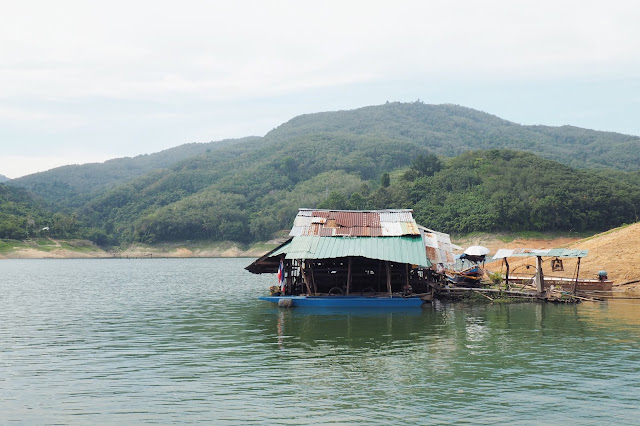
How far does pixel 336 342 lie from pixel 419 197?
107m

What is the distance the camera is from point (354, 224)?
34.9 meters

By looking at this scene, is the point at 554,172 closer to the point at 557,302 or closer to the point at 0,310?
the point at 557,302

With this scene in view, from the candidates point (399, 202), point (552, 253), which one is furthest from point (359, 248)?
point (399, 202)

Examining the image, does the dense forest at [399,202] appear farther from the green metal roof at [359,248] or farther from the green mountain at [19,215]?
the green metal roof at [359,248]

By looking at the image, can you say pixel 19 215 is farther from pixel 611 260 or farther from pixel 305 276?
pixel 611 260

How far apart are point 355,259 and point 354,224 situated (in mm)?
2054

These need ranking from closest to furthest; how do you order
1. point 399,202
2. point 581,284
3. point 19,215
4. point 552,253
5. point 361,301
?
point 361,301, point 552,253, point 581,284, point 399,202, point 19,215

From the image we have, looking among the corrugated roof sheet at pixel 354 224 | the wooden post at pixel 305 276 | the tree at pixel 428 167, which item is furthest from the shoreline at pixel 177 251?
the wooden post at pixel 305 276

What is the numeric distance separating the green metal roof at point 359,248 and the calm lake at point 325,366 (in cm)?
285

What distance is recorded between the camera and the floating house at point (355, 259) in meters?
31.8

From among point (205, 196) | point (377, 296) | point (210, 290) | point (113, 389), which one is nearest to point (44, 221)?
point (205, 196)

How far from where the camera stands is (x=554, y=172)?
119375mm

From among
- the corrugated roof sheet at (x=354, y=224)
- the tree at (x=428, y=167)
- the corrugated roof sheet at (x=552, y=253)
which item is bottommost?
the corrugated roof sheet at (x=552, y=253)

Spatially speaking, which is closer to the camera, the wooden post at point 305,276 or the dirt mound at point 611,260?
the wooden post at point 305,276
